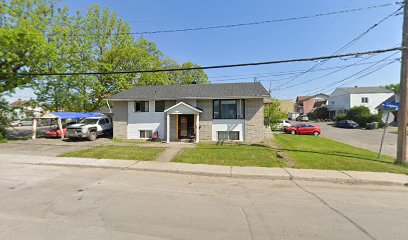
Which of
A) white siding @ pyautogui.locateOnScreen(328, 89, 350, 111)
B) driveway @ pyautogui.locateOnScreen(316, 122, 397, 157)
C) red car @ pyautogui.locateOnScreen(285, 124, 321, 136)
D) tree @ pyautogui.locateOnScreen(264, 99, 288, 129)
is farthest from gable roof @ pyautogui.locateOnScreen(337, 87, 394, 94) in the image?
tree @ pyautogui.locateOnScreen(264, 99, 288, 129)

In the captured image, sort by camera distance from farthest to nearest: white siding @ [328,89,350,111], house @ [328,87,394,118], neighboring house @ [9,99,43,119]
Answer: white siding @ [328,89,350,111], house @ [328,87,394,118], neighboring house @ [9,99,43,119]

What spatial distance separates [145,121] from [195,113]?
16.0ft

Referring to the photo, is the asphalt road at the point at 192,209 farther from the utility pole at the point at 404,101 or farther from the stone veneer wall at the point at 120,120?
the stone veneer wall at the point at 120,120

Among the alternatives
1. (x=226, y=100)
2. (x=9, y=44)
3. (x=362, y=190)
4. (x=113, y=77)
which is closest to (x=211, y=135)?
(x=226, y=100)

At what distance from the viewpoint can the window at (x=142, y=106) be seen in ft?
55.6

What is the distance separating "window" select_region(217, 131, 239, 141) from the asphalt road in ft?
28.0

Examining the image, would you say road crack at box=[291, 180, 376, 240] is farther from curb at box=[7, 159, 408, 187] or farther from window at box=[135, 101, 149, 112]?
window at box=[135, 101, 149, 112]

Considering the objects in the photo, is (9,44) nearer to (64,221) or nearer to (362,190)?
(64,221)

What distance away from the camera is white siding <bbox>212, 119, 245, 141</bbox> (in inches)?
608

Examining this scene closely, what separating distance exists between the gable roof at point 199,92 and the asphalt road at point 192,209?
932 centimetres

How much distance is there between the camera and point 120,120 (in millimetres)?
17156

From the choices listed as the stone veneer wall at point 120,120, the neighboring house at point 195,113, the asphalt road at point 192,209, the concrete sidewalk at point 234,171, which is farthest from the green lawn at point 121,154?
the stone veneer wall at point 120,120

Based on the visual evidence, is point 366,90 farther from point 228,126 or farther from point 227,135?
point 227,135

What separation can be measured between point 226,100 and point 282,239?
12997 millimetres
